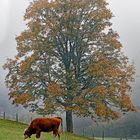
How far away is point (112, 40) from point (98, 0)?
5.45 metres

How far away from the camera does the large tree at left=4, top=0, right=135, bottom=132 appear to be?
5134 centimetres

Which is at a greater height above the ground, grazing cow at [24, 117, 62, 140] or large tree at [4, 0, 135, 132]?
large tree at [4, 0, 135, 132]

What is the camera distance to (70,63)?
56.1 metres

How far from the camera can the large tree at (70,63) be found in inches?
2021

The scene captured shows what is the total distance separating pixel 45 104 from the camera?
50031 mm

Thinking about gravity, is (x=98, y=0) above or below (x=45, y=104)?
above

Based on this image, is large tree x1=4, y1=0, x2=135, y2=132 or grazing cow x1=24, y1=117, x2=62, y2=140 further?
large tree x1=4, y1=0, x2=135, y2=132

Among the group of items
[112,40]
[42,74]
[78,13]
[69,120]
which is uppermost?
[78,13]

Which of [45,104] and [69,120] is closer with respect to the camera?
[45,104]

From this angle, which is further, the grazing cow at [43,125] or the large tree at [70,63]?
the large tree at [70,63]

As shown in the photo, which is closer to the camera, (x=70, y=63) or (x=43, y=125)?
(x=43, y=125)

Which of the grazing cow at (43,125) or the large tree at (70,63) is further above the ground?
the large tree at (70,63)

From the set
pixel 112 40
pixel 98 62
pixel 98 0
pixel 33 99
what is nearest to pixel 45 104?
pixel 33 99

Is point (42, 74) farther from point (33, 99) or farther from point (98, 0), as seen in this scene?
point (98, 0)
